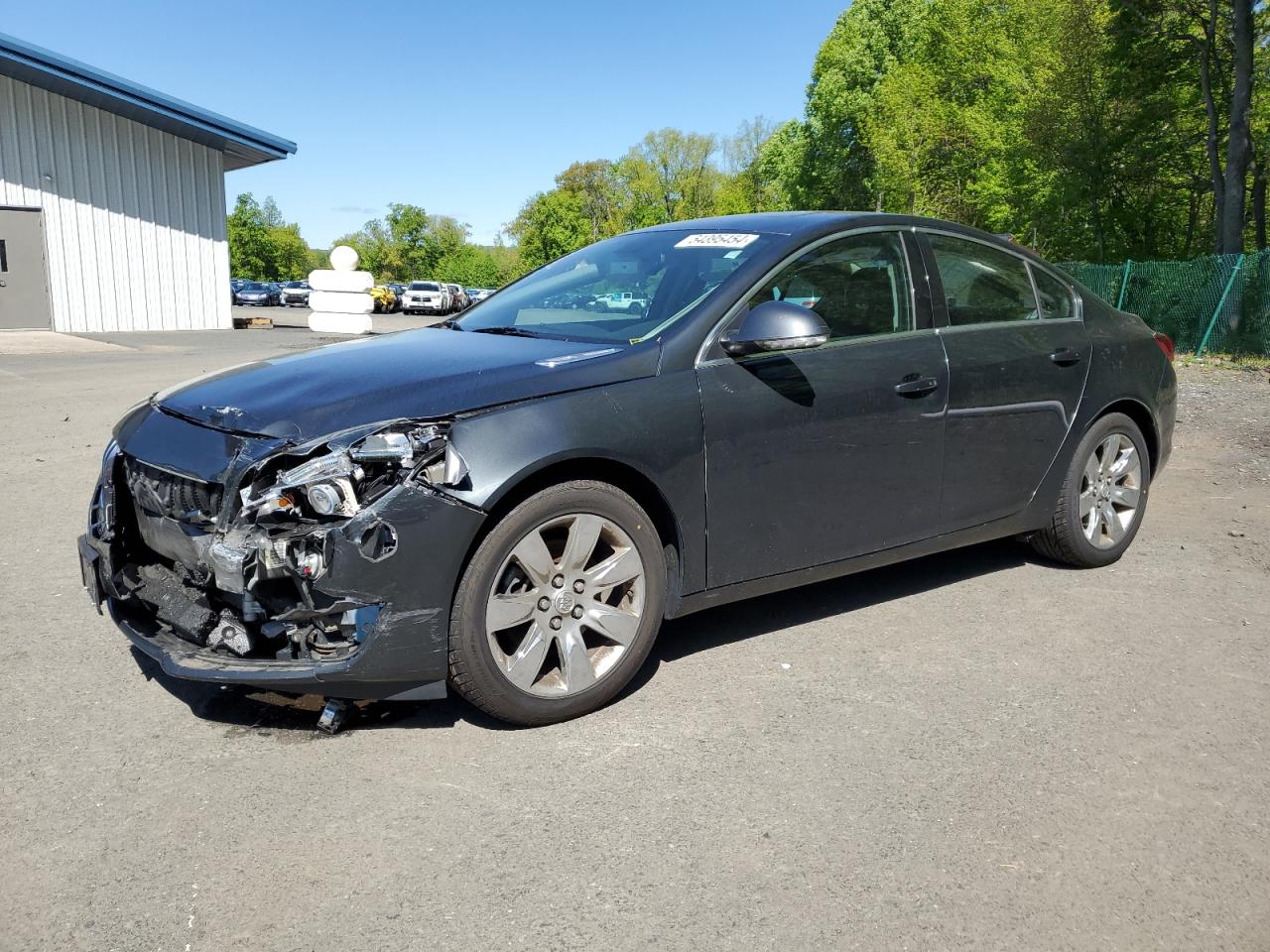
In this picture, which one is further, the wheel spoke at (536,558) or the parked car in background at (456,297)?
the parked car in background at (456,297)

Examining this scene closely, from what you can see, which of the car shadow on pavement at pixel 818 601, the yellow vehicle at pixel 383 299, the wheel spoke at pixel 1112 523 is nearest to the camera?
the car shadow on pavement at pixel 818 601

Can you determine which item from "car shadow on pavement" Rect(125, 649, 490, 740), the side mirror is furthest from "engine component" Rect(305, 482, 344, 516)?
the side mirror

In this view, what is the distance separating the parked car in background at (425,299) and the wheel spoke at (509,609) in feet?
164

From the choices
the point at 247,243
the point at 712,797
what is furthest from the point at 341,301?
the point at 247,243

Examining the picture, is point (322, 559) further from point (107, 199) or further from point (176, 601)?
point (107, 199)

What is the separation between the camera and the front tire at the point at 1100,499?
500 centimetres

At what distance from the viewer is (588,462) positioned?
11.1ft

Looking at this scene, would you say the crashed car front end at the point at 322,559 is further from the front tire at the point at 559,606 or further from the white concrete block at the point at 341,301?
the white concrete block at the point at 341,301

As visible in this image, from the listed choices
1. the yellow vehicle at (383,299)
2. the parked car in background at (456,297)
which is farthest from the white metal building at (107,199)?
the parked car in background at (456,297)

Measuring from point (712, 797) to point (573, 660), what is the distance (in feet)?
2.21

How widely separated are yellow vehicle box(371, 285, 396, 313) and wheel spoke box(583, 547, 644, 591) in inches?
1800

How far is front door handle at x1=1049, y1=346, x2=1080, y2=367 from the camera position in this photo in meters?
4.80

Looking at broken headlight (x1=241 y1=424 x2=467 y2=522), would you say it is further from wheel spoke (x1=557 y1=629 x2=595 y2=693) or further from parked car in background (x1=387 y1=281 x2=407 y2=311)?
parked car in background (x1=387 y1=281 x2=407 y2=311)

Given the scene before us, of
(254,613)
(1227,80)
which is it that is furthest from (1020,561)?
(1227,80)
